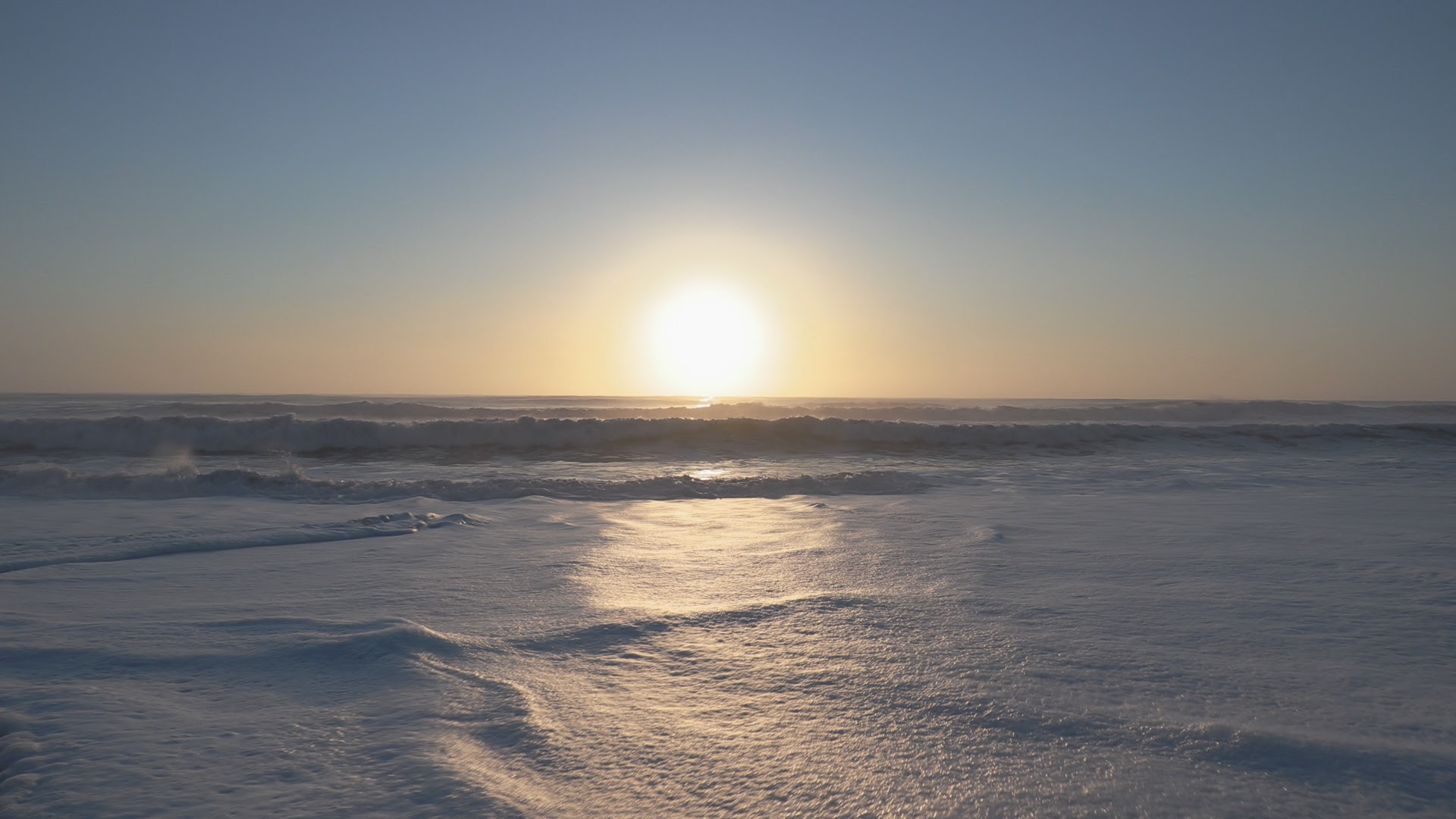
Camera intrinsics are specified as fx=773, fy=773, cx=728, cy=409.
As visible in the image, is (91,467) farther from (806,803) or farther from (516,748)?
(806,803)

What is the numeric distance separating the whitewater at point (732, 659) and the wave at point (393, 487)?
Answer: 0.79 metres

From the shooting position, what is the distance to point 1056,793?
46.6 inches

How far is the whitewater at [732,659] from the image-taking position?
4.03 ft

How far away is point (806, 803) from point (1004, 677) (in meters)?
0.71

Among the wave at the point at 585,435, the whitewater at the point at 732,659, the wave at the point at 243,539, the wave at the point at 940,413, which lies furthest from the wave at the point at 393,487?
the wave at the point at 940,413

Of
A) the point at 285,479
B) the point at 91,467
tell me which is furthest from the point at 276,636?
the point at 91,467

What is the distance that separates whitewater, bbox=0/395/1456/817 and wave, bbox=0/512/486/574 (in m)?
0.03

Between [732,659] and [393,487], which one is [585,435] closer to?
[393,487]

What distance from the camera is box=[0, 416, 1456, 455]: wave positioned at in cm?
1038

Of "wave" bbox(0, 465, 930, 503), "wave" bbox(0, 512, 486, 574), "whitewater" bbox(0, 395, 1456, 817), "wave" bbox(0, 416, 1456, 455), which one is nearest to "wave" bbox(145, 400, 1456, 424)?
"wave" bbox(0, 416, 1456, 455)

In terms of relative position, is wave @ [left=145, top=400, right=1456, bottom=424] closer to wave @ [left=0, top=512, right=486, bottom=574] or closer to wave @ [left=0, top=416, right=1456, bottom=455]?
wave @ [left=0, top=416, right=1456, bottom=455]

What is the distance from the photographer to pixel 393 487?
5711 millimetres

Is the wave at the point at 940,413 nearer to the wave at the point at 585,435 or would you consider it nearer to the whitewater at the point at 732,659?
the wave at the point at 585,435

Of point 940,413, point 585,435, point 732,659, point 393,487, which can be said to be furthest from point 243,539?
point 940,413
